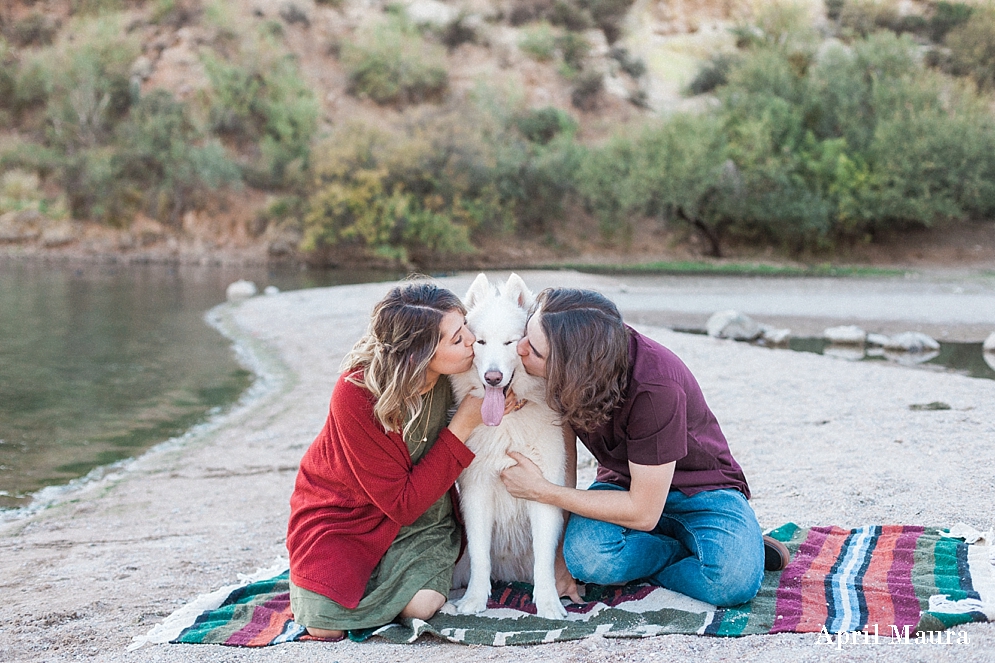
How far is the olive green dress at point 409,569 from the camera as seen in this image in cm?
327

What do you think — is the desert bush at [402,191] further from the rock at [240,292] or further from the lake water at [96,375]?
the rock at [240,292]

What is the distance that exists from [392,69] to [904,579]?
4328 centimetres

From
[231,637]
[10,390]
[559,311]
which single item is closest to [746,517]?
[559,311]

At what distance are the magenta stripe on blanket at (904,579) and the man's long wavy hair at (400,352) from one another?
2029 millimetres

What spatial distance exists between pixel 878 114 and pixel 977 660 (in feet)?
108

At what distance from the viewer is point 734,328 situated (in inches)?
555

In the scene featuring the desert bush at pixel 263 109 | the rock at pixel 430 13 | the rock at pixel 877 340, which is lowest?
the rock at pixel 877 340

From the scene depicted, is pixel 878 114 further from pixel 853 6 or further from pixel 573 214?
pixel 853 6

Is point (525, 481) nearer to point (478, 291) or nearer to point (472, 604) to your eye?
point (472, 604)

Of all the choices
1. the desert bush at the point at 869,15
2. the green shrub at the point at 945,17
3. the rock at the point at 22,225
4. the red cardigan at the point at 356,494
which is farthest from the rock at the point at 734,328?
the green shrub at the point at 945,17

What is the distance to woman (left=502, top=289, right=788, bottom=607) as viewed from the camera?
10.2 feet

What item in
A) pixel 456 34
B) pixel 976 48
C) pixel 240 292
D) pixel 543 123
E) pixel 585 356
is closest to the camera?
pixel 585 356

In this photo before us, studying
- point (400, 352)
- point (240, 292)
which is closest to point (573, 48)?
point (240, 292)

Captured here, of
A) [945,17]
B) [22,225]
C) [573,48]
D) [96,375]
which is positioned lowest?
[22,225]
